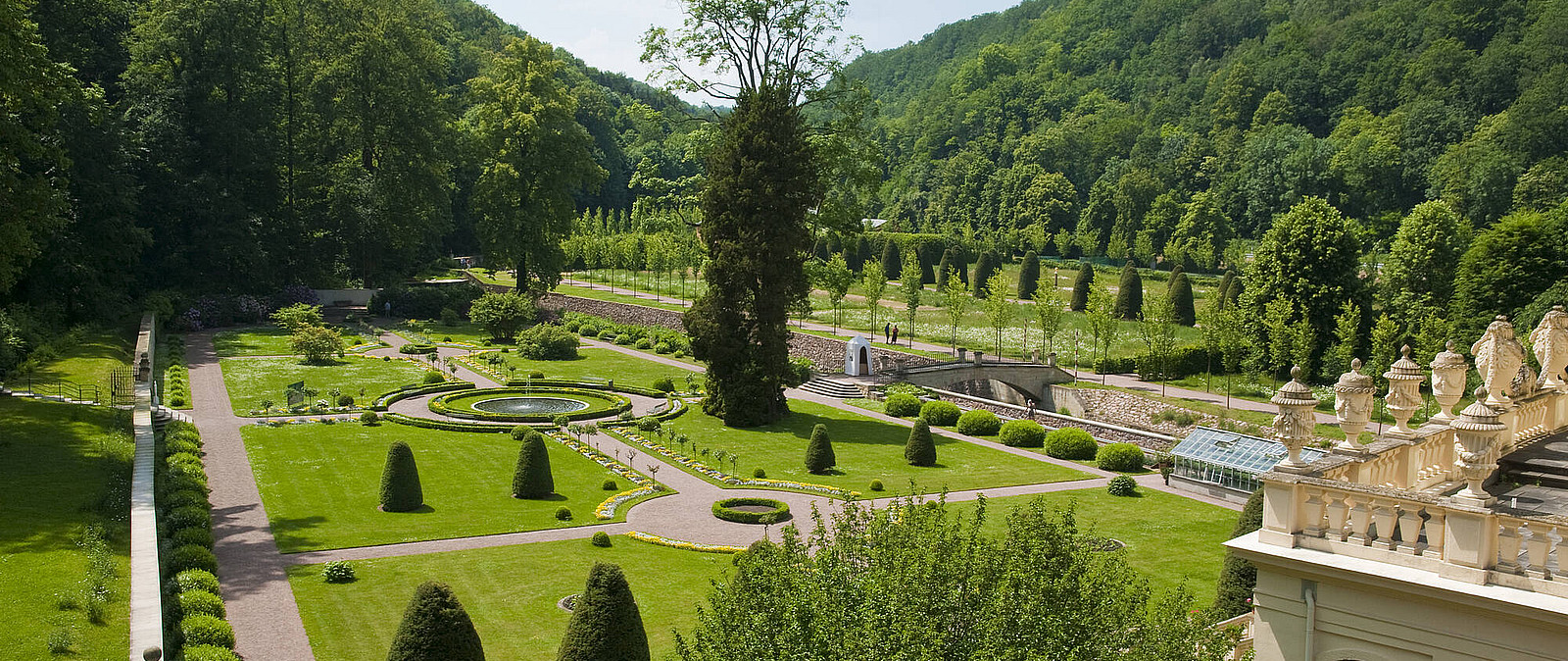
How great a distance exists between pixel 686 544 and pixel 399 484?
327 inches

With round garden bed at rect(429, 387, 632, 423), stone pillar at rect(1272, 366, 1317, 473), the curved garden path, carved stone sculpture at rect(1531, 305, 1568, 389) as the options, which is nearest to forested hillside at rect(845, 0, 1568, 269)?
round garden bed at rect(429, 387, 632, 423)

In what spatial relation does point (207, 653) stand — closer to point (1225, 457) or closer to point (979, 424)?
point (1225, 457)

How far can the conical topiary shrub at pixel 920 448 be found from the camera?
35.6 metres

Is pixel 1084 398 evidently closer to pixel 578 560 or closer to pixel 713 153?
pixel 713 153

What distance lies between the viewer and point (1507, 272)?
148 feet

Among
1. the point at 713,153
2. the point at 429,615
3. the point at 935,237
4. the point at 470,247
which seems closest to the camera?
the point at 429,615

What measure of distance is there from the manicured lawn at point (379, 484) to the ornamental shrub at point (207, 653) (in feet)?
24.1

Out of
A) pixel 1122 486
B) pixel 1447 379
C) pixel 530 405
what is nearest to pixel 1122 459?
pixel 1122 486

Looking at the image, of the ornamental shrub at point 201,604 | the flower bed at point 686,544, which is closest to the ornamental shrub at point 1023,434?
the flower bed at point 686,544

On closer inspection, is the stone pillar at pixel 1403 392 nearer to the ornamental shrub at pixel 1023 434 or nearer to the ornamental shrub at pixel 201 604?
the ornamental shrub at pixel 201 604

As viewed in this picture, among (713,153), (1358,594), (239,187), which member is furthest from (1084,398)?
(239,187)

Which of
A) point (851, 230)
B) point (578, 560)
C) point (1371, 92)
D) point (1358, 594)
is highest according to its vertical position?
point (1371, 92)

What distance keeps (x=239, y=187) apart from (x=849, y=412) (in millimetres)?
41585

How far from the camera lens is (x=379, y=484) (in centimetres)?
3008
